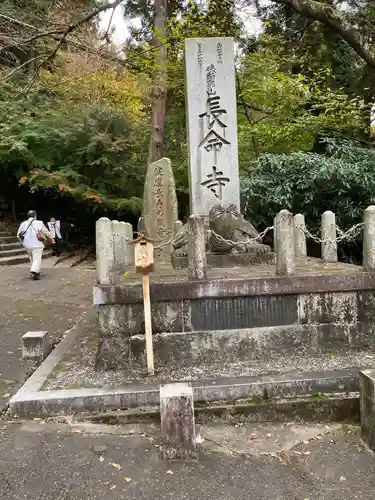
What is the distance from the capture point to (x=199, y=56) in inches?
255

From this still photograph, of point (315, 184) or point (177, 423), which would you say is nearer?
point (177, 423)

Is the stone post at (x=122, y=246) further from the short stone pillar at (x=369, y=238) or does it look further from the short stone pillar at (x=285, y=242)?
the short stone pillar at (x=369, y=238)

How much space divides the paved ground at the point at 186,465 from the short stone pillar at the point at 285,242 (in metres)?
1.64

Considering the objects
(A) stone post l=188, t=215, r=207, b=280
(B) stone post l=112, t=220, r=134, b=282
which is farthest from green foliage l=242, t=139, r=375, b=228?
(A) stone post l=188, t=215, r=207, b=280

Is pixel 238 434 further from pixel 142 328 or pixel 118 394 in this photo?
pixel 142 328

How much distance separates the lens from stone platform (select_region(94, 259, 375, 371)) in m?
4.37

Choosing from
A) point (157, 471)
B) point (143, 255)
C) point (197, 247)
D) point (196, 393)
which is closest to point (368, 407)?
point (196, 393)

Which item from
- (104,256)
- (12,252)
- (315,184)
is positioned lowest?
(12,252)

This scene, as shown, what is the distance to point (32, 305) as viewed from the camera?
8.23 meters

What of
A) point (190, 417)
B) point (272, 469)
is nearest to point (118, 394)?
point (190, 417)

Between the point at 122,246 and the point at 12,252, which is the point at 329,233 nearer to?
the point at 122,246

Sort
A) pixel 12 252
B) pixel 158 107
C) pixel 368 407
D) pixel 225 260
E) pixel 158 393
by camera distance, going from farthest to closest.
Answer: pixel 12 252 < pixel 158 107 < pixel 225 260 < pixel 158 393 < pixel 368 407

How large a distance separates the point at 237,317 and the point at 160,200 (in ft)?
21.2

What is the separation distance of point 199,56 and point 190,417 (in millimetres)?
5424
